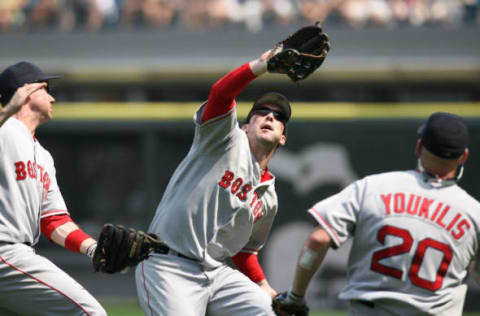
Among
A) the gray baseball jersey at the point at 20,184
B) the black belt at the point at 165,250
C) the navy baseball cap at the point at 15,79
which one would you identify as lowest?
the black belt at the point at 165,250

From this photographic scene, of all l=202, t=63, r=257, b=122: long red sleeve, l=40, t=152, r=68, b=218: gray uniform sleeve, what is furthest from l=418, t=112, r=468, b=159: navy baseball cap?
l=40, t=152, r=68, b=218: gray uniform sleeve

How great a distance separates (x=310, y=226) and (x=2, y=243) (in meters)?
4.41

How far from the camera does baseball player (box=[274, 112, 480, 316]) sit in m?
3.15

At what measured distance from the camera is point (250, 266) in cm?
439

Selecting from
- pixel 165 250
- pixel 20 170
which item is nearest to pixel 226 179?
pixel 165 250

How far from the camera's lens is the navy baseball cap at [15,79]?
414 cm

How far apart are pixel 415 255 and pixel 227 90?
1.17m

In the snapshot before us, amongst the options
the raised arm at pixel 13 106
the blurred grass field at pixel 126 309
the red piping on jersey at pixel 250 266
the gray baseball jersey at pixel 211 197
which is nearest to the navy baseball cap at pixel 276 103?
the gray baseball jersey at pixel 211 197

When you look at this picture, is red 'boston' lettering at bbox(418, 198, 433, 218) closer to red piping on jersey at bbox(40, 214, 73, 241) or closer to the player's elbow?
the player's elbow

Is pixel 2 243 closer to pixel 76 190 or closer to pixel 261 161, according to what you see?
pixel 261 161

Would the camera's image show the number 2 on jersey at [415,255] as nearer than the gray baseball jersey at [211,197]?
Yes

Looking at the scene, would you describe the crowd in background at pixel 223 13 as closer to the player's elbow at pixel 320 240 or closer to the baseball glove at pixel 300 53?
the baseball glove at pixel 300 53

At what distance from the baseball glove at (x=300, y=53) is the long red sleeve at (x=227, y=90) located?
119 mm

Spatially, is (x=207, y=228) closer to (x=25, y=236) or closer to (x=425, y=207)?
(x=25, y=236)
